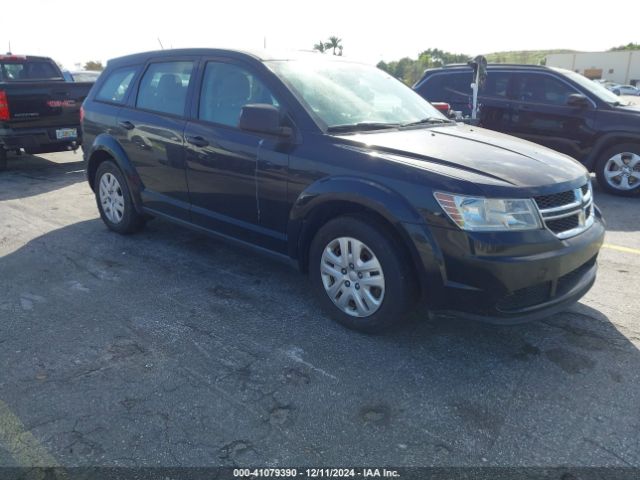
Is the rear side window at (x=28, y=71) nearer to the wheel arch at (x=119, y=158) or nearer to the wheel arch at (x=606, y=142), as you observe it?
the wheel arch at (x=119, y=158)

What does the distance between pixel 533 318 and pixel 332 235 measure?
1291 millimetres

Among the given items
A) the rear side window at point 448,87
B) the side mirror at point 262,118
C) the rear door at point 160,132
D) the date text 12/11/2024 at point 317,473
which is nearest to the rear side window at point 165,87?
the rear door at point 160,132

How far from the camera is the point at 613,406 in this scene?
104 inches

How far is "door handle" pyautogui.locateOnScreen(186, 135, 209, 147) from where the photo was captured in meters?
4.12

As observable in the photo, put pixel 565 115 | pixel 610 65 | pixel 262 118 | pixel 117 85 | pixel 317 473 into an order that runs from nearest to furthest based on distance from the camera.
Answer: pixel 317 473 → pixel 262 118 → pixel 117 85 → pixel 565 115 → pixel 610 65

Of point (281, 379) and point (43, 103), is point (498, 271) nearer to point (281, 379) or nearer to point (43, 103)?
point (281, 379)

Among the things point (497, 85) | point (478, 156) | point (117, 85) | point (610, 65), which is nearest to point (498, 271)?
point (478, 156)

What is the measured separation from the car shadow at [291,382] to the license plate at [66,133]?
5.47 metres

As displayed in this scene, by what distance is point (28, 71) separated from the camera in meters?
10.7

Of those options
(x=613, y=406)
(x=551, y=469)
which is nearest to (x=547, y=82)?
(x=613, y=406)

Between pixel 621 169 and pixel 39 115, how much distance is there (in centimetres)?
914

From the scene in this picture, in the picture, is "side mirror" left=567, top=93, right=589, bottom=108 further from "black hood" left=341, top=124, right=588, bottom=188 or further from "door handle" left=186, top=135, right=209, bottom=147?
"door handle" left=186, top=135, right=209, bottom=147

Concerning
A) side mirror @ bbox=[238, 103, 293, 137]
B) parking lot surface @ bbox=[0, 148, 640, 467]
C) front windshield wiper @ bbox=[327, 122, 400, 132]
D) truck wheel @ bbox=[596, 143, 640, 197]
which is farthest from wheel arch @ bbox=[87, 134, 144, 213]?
truck wheel @ bbox=[596, 143, 640, 197]

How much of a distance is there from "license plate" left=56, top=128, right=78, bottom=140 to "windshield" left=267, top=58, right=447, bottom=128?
6452 mm
